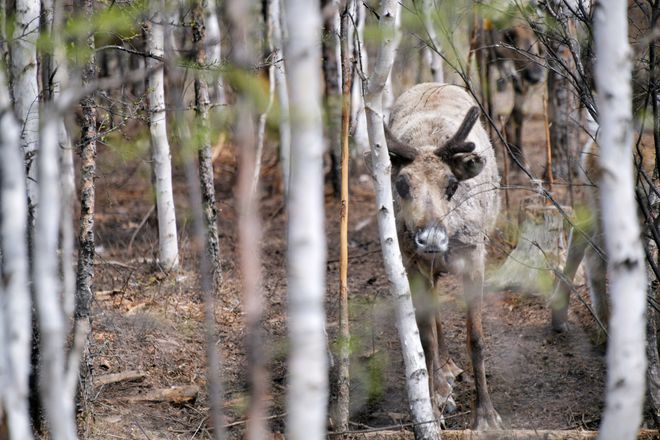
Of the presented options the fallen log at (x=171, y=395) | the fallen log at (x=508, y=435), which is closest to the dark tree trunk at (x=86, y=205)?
the fallen log at (x=171, y=395)

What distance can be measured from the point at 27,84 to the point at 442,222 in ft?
10.3

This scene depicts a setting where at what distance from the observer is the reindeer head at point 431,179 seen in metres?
6.36

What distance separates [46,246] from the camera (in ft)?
9.79

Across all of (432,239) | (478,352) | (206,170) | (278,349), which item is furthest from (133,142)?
(478,352)

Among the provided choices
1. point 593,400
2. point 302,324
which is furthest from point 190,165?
point 593,400

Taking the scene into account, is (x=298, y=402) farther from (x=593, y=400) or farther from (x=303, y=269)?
(x=593, y=400)

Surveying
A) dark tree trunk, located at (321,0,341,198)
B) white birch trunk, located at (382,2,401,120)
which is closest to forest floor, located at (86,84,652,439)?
white birch trunk, located at (382,2,401,120)

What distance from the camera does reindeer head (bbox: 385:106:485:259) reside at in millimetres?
6355

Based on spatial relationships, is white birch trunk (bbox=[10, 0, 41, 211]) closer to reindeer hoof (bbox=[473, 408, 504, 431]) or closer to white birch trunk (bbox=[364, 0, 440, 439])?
white birch trunk (bbox=[364, 0, 440, 439])

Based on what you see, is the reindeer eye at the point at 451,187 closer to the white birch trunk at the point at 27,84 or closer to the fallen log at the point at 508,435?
the fallen log at the point at 508,435

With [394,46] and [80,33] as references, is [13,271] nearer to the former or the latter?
[80,33]

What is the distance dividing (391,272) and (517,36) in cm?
862

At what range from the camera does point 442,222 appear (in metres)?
6.39

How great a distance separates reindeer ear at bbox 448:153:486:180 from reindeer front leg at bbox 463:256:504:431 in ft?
2.51
